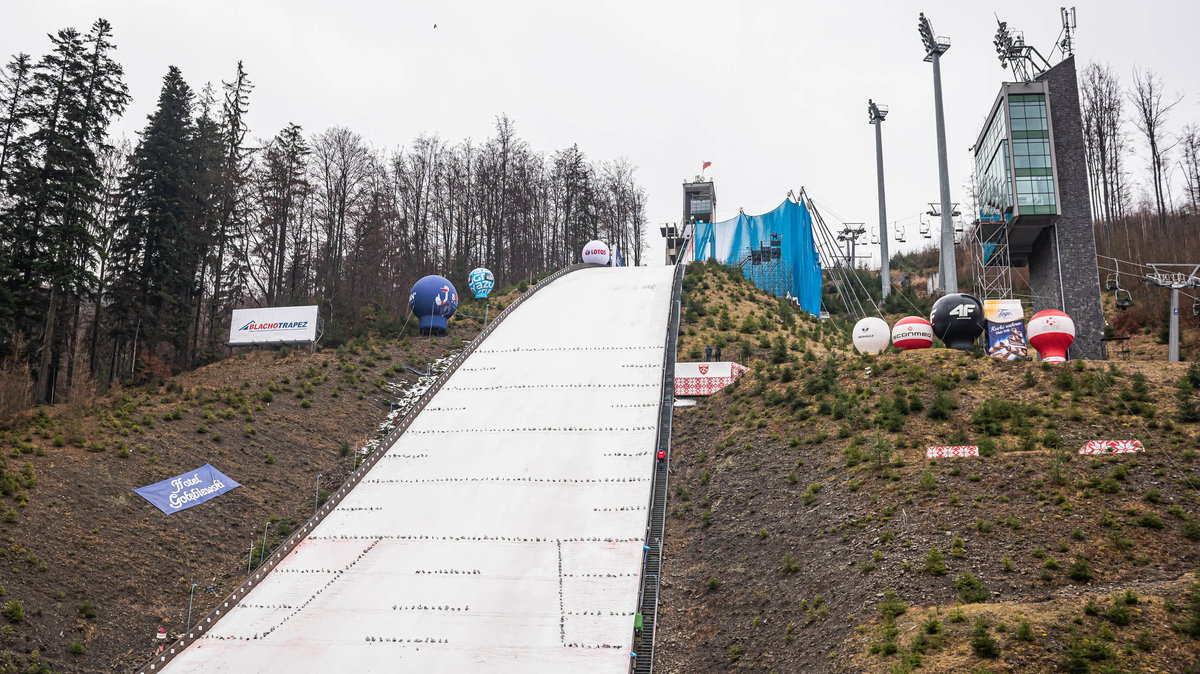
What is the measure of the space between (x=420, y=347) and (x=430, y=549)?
15.1 meters

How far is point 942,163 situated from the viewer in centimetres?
3578

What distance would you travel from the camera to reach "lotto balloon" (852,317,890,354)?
81.7 feet

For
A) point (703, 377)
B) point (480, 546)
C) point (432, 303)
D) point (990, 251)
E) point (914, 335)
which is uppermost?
point (990, 251)

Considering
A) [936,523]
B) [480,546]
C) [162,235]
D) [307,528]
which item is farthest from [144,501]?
[162,235]

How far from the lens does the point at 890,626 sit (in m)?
12.0

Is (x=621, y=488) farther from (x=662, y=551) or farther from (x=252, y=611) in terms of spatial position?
(x=252, y=611)

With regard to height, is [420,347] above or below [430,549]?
above

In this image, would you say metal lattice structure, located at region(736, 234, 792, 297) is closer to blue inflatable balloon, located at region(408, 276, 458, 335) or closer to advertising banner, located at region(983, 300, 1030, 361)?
blue inflatable balloon, located at region(408, 276, 458, 335)

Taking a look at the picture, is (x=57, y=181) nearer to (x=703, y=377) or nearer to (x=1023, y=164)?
(x=703, y=377)

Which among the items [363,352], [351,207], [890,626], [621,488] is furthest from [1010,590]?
[351,207]

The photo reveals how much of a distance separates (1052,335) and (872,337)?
451 cm

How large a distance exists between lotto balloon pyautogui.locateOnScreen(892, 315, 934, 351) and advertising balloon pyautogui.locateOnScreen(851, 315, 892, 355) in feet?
1.79

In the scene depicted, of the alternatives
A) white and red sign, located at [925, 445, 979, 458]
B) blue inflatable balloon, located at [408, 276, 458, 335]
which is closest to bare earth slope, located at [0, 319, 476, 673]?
blue inflatable balloon, located at [408, 276, 458, 335]

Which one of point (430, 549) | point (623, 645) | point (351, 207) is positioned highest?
point (351, 207)
